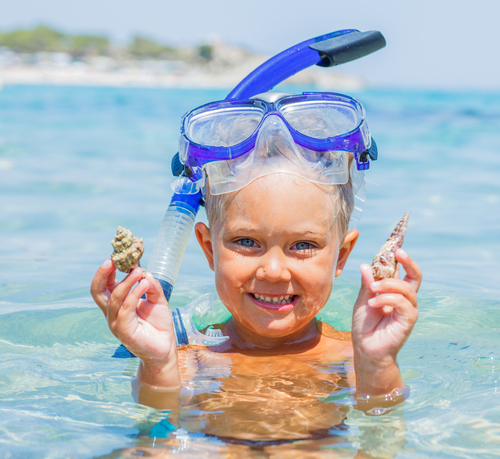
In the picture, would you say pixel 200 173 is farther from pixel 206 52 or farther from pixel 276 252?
pixel 206 52

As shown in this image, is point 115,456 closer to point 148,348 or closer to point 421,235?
point 148,348

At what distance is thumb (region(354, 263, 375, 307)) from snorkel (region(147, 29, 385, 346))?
28.6 inches

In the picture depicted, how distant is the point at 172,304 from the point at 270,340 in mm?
1280

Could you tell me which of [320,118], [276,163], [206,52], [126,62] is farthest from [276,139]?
[126,62]

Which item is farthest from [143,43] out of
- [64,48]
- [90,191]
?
[90,191]

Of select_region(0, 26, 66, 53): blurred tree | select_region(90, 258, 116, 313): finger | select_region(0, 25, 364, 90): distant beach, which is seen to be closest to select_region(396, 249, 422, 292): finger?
select_region(90, 258, 116, 313): finger

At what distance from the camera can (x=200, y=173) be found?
2723 millimetres

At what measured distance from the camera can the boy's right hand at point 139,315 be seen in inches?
83.4

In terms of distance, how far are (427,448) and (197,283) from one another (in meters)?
2.54

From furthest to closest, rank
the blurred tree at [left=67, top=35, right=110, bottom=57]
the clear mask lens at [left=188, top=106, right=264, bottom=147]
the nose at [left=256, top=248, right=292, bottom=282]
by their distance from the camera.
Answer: the blurred tree at [left=67, top=35, right=110, bottom=57]
the clear mask lens at [left=188, top=106, right=264, bottom=147]
the nose at [left=256, top=248, right=292, bottom=282]

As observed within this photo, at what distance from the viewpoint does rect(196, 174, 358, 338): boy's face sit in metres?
2.43

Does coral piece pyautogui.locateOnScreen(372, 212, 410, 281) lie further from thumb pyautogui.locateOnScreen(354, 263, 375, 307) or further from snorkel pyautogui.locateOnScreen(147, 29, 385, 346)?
snorkel pyautogui.locateOnScreen(147, 29, 385, 346)

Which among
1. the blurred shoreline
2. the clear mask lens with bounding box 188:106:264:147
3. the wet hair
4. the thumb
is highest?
the blurred shoreline

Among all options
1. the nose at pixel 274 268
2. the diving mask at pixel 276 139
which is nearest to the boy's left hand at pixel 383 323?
the nose at pixel 274 268
